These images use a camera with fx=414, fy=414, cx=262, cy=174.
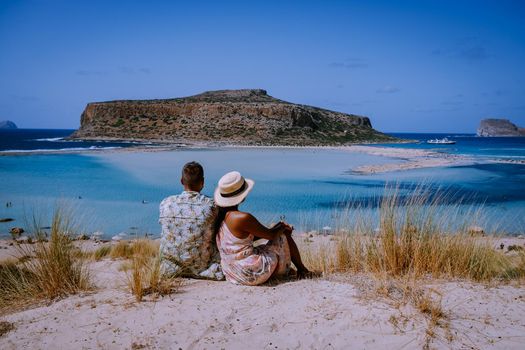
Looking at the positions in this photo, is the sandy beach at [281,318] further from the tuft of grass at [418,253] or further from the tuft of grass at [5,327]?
the tuft of grass at [418,253]

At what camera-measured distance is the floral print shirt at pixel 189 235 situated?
4.26 meters

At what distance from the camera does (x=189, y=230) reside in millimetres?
4266

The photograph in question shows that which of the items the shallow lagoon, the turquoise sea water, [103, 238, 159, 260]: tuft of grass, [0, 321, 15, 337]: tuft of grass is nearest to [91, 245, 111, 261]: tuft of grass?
[103, 238, 159, 260]: tuft of grass

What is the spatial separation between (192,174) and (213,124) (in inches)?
2094

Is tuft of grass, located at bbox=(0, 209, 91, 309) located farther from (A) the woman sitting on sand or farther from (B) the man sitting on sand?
(A) the woman sitting on sand

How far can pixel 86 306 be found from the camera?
3.83 metres

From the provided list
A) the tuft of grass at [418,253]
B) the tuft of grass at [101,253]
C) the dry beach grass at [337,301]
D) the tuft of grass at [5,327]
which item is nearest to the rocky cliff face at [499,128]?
the tuft of grass at [418,253]

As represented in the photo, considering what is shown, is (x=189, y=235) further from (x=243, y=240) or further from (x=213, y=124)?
(x=213, y=124)

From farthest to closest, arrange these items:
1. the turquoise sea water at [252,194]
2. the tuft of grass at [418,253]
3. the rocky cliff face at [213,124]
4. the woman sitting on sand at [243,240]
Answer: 1. the rocky cliff face at [213,124]
2. the turquoise sea water at [252,194]
3. the tuft of grass at [418,253]
4. the woman sitting on sand at [243,240]

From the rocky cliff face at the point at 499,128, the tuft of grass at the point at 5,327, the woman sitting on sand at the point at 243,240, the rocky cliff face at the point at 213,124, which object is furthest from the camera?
the rocky cliff face at the point at 499,128

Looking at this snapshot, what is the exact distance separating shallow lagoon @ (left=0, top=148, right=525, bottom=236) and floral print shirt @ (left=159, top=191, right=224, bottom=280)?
8.95ft

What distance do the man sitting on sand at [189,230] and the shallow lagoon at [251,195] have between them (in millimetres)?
2732

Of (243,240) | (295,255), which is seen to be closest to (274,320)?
(243,240)

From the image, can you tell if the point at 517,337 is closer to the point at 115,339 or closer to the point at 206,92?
the point at 115,339
